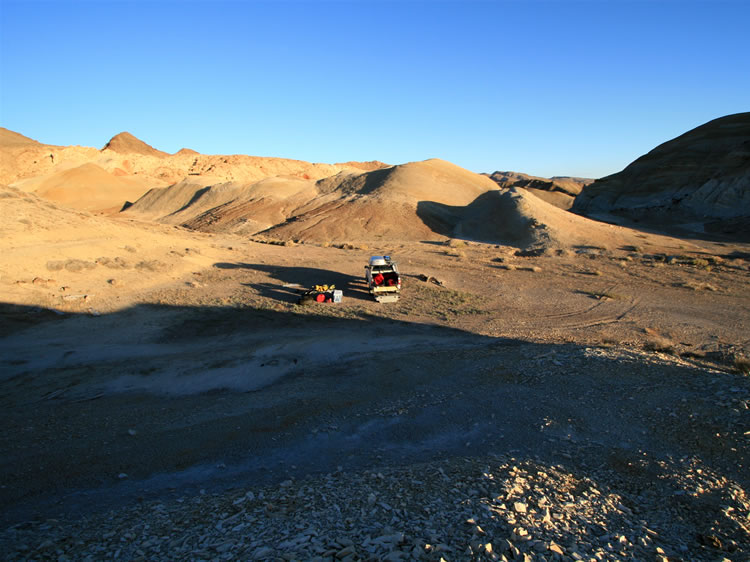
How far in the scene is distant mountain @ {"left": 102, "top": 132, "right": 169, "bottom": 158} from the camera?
134250mm

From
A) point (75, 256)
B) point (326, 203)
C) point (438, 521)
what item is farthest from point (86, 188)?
point (438, 521)

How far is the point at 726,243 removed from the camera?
3684 centimetres

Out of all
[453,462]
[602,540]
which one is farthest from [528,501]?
[453,462]

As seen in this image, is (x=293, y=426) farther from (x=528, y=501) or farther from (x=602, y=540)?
(x=602, y=540)

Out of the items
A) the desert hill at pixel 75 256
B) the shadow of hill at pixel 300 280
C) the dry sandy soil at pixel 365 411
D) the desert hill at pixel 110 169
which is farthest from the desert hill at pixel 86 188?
the dry sandy soil at pixel 365 411

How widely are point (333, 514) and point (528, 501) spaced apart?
6.95 feet

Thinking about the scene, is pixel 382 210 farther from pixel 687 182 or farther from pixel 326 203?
pixel 687 182

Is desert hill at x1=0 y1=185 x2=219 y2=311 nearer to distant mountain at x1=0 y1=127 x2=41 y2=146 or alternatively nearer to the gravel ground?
the gravel ground

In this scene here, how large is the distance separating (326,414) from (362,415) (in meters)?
0.72

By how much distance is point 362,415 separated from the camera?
9102 mm

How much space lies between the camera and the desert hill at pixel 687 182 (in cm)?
4750

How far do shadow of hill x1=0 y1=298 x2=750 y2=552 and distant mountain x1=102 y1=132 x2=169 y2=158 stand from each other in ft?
452

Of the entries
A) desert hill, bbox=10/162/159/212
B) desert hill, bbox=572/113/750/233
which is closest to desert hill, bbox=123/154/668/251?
desert hill, bbox=10/162/159/212

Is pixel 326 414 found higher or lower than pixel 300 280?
lower
